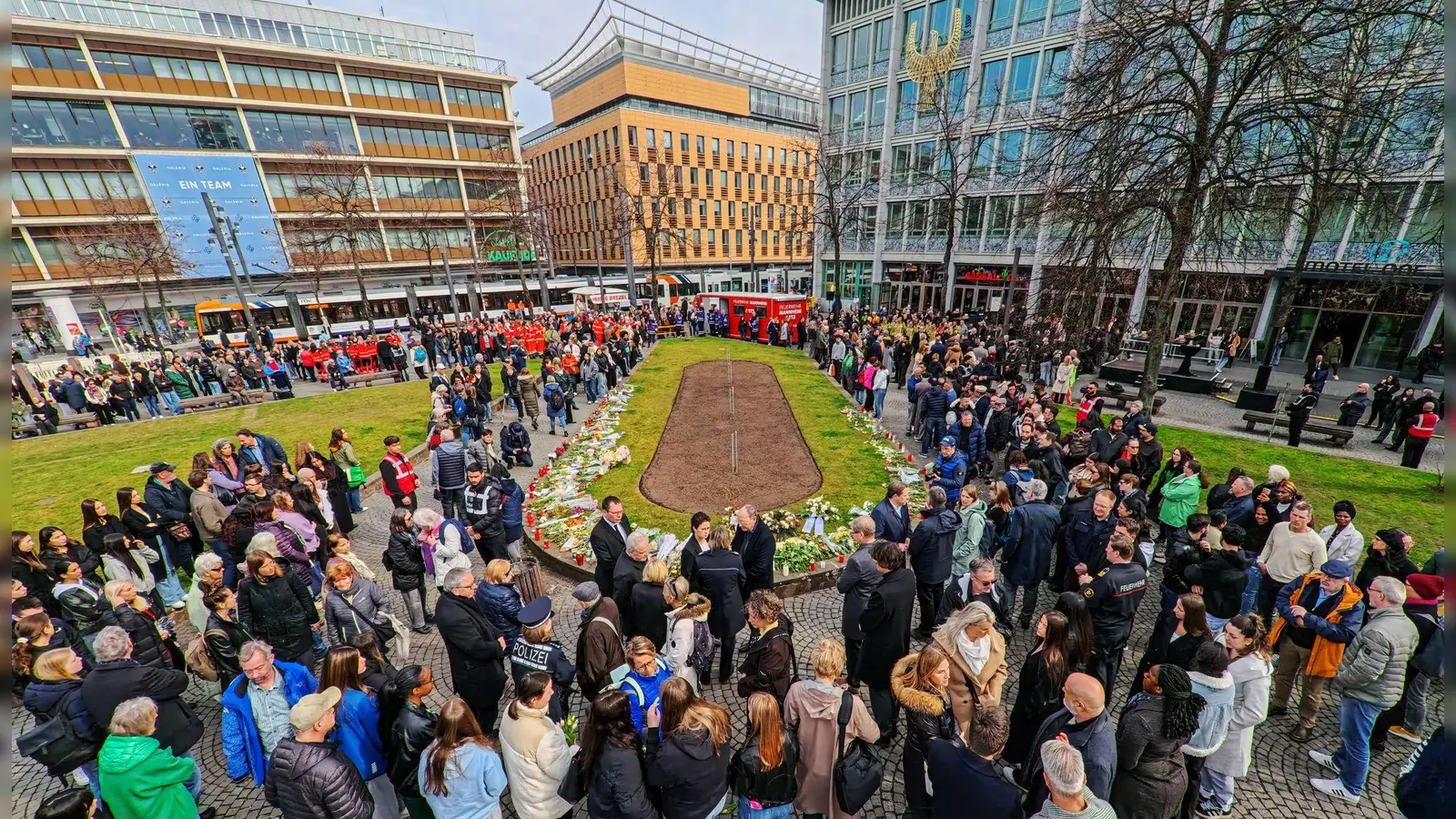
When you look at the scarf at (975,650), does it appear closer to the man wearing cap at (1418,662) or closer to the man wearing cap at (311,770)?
the man wearing cap at (1418,662)

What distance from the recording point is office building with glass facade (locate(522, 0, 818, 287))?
58.9 m

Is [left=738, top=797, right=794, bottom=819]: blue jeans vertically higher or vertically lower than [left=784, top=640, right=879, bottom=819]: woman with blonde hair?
lower

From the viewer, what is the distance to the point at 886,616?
473 centimetres

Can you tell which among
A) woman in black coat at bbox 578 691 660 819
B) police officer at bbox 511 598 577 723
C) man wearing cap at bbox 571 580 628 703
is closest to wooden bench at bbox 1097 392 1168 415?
man wearing cap at bbox 571 580 628 703

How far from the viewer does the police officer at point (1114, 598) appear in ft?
16.4

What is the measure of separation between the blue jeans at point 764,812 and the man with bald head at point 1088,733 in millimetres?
1642

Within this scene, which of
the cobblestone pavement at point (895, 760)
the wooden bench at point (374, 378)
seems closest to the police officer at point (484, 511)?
the cobblestone pavement at point (895, 760)

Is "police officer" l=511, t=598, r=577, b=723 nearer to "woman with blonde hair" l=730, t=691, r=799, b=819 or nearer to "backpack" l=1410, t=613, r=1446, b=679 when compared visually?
"woman with blonde hair" l=730, t=691, r=799, b=819

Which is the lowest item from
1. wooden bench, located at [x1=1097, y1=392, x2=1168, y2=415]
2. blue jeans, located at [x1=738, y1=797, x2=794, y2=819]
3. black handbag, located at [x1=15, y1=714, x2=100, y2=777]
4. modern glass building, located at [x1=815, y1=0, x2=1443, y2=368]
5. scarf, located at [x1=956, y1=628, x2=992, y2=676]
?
wooden bench, located at [x1=1097, y1=392, x2=1168, y2=415]

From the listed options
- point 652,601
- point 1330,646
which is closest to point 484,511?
point 652,601

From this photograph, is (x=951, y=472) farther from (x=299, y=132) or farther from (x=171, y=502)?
(x=299, y=132)

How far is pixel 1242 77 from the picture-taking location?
1007 cm

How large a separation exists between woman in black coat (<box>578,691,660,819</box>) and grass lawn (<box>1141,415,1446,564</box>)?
12.0 meters

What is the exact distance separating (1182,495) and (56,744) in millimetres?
11917
